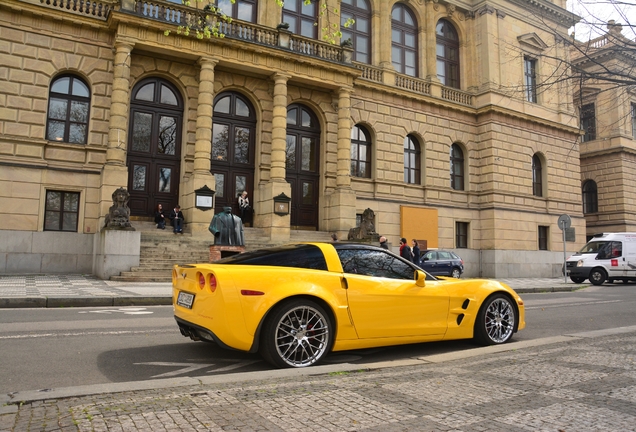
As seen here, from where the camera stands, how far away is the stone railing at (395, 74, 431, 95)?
28156mm

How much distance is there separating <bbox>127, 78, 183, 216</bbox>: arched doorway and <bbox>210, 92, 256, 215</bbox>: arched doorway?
1.79 m

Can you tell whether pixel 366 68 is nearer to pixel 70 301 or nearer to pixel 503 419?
pixel 70 301

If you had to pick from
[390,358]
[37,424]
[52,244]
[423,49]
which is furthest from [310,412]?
[423,49]

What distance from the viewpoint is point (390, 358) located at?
6.02 m

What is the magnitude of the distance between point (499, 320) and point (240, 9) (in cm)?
2192

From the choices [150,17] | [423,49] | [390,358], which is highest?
[423,49]

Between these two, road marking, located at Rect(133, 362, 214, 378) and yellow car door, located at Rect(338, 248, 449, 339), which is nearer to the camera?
road marking, located at Rect(133, 362, 214, 378)

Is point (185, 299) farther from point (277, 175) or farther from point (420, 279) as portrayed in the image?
point (277, 175)

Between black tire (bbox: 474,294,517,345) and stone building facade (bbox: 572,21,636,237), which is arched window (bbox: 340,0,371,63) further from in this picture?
black tire (bbox: 474,294,517,345)

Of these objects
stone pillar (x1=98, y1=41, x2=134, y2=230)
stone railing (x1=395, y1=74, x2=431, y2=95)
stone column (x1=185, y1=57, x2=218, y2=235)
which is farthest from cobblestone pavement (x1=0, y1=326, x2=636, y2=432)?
stone railing (x1=395, y1=74, x2=431, y2=95)

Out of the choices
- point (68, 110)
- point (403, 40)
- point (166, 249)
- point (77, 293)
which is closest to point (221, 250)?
point (77, 293)

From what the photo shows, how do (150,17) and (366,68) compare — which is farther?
(366,68)

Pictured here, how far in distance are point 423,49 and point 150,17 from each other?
16299mm

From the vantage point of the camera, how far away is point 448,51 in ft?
102
